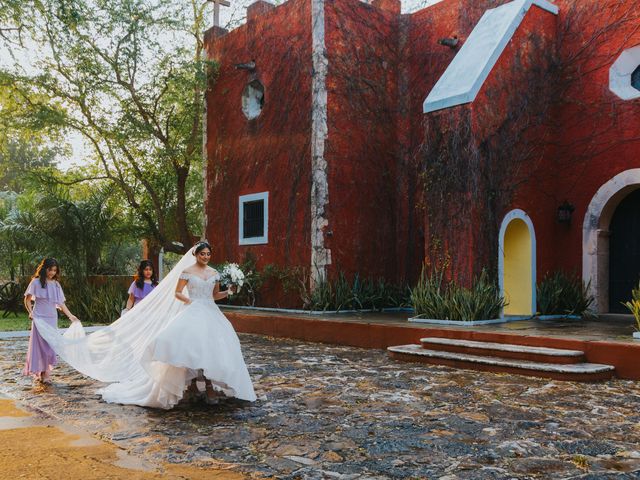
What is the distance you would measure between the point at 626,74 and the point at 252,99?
7798 millimetres

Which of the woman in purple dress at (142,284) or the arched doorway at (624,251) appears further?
the arched doorway at (624,251)

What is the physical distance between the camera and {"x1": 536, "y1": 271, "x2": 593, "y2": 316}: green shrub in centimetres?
1088

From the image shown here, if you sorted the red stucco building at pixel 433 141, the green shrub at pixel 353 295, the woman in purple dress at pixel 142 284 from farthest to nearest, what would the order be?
the green shrub at pixel 353 295 → the red stucco building at pixel 433 141 → the woman in purple dress at pixel 142 284

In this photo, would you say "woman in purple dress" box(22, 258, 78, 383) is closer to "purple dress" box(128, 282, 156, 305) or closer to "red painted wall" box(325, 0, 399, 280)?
"purple dress" box(128, 282, 156, 305)

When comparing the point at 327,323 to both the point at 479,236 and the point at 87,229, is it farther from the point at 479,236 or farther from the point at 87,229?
Answer: the point at 87,229

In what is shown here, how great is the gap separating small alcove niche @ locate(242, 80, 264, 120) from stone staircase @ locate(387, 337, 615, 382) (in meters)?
7.55

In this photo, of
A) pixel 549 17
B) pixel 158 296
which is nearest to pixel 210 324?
pixel 158 296

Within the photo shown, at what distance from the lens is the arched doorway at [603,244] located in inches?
434

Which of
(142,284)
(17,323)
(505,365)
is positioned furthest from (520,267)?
(17,323)

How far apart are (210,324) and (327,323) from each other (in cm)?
476

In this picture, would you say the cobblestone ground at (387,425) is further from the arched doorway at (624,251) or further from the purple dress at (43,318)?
the arched doorway at (624,251)

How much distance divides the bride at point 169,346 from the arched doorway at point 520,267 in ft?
21.7

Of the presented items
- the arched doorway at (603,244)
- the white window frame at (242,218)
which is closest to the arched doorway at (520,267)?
the arched doorway at (603,244)

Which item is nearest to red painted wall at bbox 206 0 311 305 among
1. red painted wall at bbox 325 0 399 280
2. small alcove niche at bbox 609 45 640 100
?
red painted wall at bbox 325 0 399 280
